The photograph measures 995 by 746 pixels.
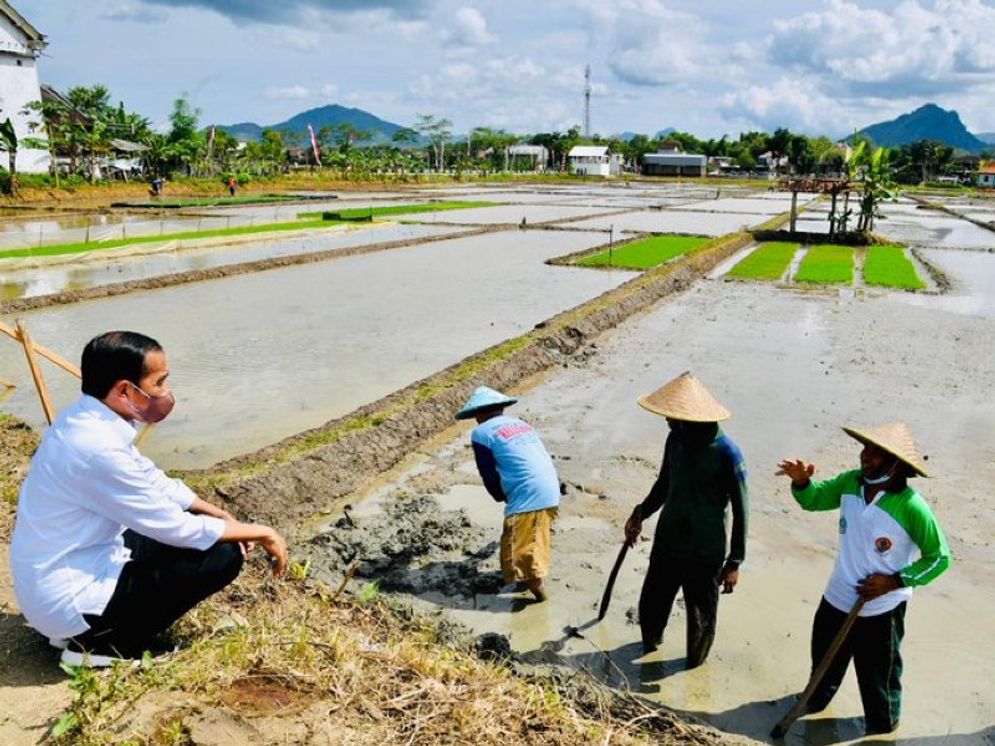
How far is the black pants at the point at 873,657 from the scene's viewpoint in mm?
3170

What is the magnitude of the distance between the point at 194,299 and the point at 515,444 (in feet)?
32.8

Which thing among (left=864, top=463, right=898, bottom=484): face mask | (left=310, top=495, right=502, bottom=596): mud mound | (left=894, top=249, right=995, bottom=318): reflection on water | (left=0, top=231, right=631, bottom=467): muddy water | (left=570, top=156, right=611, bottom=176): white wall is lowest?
(left=894, top=249, right=995, bottom=318): reflection on water

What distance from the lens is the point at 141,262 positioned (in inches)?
659

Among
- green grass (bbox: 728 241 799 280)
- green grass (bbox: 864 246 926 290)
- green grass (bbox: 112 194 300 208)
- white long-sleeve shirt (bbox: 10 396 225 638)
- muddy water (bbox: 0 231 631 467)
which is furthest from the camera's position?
green grass (bbox: 112 194 300 208)

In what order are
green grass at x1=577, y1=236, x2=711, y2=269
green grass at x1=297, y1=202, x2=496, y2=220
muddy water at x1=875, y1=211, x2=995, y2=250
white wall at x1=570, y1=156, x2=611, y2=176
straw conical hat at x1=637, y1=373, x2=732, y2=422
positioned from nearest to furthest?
straw conical hat at x1=637, y1=373, x2=732, y2=422
green grass at x1=577, y1=236, x2=711, y2=269
muddy water at x1=875, y1=211, x2=995, y2=250
green grass at x1=297, y1=202, x2=496, y2=220
white wall at x1=570, y1=156, x2=611, y2=176

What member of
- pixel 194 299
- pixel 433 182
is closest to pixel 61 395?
pixel 194 299

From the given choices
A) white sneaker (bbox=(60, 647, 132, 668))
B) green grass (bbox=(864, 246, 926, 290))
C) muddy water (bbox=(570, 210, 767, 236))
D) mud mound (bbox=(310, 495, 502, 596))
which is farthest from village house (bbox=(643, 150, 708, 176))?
white sneaker (bbox=(60, 647, 132, 668))

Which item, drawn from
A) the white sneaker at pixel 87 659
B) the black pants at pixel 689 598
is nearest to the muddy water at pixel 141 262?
the white sneaker at pixel 87 659

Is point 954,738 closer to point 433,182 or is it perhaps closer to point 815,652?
point 815,652

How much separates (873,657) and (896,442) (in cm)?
91

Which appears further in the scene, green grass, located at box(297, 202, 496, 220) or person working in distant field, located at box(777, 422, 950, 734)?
green grass, located at box(297, 202, 496, 220)

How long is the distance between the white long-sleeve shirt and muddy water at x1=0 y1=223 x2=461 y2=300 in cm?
1156

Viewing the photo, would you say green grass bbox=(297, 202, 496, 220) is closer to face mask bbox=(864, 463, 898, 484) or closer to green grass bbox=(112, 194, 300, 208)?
green grass bbox=(112, 194, 300, 208)

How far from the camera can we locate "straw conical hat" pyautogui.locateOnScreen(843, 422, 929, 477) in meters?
2.93
